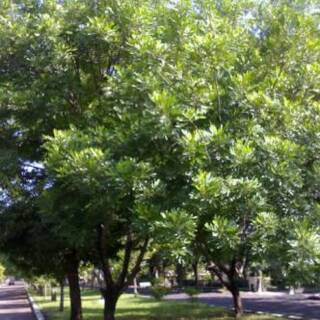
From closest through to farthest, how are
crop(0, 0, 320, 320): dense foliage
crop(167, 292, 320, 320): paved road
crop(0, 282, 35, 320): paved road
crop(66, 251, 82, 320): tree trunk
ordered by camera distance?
crop(0, 0, 320, 320): dense foliage → crop(66, 251, 82, 320): tree trunk → crop(167, 292, 320, 320): paved road → crop(0, 282, 35, 320): paved road

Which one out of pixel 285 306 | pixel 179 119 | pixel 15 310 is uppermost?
pixel 179 119

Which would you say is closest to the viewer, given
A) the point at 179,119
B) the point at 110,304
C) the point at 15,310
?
the point at 179,119

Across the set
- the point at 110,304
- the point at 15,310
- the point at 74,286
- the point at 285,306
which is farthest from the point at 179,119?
the point at 15,310

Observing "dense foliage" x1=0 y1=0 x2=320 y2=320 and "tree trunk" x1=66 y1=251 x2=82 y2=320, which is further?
"tree trunk" x1=66 y1=251 x2=82 y2=320

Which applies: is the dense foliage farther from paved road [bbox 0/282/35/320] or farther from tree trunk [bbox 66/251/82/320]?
paved road [bbox 0/282/35/320]

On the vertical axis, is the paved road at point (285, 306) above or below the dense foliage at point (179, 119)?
below

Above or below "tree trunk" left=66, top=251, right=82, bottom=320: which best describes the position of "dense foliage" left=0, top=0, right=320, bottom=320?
above

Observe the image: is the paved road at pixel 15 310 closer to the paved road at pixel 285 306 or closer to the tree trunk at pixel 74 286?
the tree trunk at pixel 74 286

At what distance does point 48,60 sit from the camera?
10891 millimetres

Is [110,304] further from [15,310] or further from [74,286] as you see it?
[15,310]

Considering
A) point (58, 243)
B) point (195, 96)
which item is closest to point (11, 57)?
point (195, 96)

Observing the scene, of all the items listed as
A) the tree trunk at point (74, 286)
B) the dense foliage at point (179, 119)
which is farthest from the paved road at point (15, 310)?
the dense foliage at point (179, 119)

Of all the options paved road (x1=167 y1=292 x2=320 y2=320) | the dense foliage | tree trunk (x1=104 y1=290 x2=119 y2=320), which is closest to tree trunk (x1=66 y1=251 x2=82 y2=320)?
tree trunk (x1=104 y1=290 x2=119 y2=320)

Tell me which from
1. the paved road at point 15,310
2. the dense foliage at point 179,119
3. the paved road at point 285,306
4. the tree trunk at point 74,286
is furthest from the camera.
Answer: the paved road at point 15,310
